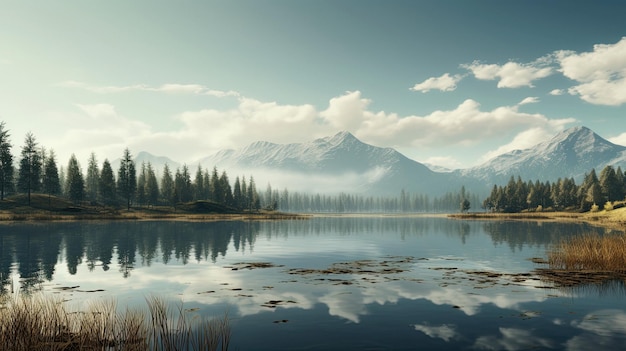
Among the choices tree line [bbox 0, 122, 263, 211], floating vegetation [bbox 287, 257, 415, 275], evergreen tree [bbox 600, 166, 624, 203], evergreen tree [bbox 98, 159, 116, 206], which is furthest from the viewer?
evergreen tree [bbox 600, 166, 624, 203]

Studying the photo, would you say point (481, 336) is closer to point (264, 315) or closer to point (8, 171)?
point (264, 315)

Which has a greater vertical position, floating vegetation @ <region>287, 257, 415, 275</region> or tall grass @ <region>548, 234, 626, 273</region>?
tall grass @ <region>548, 234, 626, 273</region>

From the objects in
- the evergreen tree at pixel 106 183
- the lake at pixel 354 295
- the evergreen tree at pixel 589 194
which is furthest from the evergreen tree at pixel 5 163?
the evergreen tree at pixel 589 194

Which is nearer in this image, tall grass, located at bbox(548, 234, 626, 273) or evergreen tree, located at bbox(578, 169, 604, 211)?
tall grass, located at bbox(548, 234, 626, 273)

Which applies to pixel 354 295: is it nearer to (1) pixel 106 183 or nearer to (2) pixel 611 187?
(1) pixel 106 183

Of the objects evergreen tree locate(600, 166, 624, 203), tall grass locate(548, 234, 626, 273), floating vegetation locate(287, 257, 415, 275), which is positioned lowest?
floating vegetation locate(287, 257, 415, 275)

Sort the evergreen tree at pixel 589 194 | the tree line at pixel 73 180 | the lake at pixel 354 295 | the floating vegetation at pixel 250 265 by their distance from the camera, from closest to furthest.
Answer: the lake at pixel 354 295 → the floating vegetation at pixel 250 265 → the tree line at pixel 73 180 → the evergreen tree at pixel 589 194

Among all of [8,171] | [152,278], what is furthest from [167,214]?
[152,278]

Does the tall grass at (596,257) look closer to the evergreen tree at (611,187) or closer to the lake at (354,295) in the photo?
the lake at (354,295)

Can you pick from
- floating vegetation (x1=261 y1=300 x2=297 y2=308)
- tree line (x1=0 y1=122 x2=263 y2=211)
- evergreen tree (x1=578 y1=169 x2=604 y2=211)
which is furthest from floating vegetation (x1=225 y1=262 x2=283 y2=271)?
evergreen tree (x1=578 y1=169 x2=604 y2=211)

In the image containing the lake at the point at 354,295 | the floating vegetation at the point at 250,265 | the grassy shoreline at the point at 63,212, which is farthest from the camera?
the grassy shoreline at the point at 63,212

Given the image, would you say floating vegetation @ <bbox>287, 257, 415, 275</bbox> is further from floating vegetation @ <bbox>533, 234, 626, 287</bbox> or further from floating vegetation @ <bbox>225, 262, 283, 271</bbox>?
floating vegetation @ <bbox>533, 234, 626, 287</bbox>

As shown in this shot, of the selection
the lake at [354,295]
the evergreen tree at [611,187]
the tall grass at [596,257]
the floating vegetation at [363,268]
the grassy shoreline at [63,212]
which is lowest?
the floating vegetation at [363,268]

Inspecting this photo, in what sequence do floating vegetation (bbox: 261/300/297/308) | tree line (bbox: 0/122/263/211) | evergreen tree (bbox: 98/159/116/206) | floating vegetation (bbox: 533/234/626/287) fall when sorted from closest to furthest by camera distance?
floating vegetation (bbox: 261/300/297/308), floating vegetation (bbox: 533/234/626/287), tree line (bbox: 0/122/263/211), evergreen tree (bbox: 98/159/116/206)
